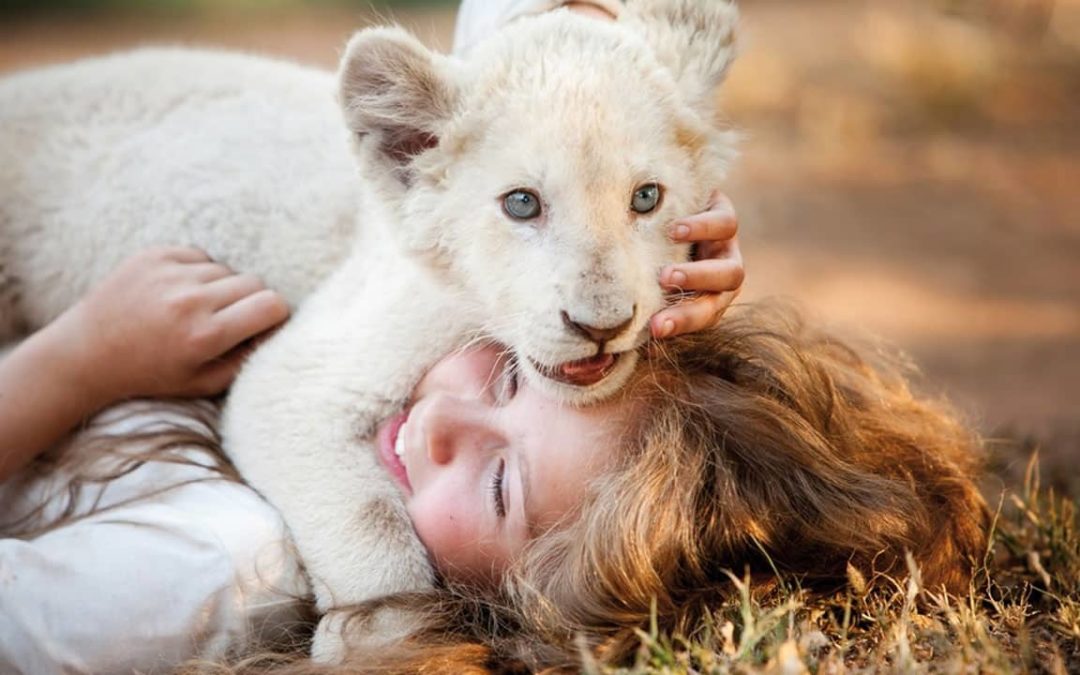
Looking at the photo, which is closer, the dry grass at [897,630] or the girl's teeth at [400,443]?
→ the dry grass at [897,630]

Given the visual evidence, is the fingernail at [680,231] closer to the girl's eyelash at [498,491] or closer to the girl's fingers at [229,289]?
the girl's eyelash at [498,491]

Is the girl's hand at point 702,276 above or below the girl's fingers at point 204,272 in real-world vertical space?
above

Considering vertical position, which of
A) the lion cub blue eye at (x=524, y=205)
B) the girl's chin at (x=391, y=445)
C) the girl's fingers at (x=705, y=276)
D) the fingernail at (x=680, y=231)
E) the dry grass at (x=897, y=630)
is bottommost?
the dry grass at (x=897, y=630)

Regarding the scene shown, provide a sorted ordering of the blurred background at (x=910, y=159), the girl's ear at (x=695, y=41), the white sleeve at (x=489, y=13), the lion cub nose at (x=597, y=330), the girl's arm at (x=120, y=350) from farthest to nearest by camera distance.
→ the blurred background at (x=910, y=159)
the white sleeve at (x=489, y=13)
the girl's arm at (x=120, y=350)
the girl's ear at (x=695, y=41)
the lion cub nose at (x=597, y=330)

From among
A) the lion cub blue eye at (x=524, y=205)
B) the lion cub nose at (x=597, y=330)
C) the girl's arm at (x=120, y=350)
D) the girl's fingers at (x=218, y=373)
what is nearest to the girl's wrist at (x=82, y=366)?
the girl's arm at (x=120, y=350)

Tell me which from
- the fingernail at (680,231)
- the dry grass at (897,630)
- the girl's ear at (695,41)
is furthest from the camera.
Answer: the girl's ear at (695,41)

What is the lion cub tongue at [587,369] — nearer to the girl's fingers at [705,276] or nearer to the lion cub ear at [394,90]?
the girl's fingers at [705,276]

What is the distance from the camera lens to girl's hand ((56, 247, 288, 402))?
3154mm

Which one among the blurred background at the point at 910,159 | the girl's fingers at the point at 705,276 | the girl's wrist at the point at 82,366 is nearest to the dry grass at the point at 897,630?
the girl's fingers at the point at 705,276

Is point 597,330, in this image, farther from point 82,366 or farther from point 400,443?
point 82,366

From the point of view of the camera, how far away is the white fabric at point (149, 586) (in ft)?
8.61

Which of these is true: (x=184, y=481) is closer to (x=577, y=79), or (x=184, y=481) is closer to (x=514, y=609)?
(x=514, y=609)

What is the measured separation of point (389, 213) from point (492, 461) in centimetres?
66

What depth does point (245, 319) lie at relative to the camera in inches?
126
